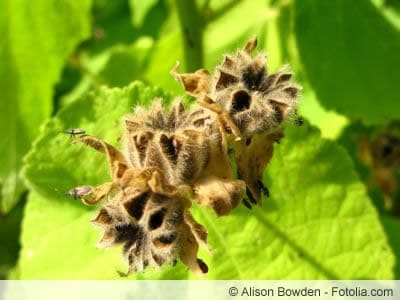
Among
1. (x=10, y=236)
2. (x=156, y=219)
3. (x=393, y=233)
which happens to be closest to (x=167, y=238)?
(x=156, y=219)

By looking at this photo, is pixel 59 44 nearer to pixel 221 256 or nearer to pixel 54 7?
pixel 54 7

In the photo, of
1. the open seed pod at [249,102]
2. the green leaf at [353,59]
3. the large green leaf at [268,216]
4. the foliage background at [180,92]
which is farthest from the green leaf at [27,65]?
the open seed pod at [249,102]

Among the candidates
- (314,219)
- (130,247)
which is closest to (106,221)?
(130,247)

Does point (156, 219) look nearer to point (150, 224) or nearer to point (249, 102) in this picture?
point (150, 224)

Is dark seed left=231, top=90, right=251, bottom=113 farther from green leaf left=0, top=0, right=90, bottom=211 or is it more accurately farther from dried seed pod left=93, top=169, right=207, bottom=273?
green leaf left=0, top=0, right=90, bottom=211

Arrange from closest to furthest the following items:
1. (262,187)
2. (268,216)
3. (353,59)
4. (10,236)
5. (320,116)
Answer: (262,187), (268,216), (353,59), (320,116), (10,236)

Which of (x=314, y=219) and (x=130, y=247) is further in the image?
(x=314, y=219)

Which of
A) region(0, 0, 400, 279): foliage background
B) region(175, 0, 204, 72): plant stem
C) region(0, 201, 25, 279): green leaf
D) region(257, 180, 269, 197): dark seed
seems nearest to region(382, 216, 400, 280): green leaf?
region(0, 0, 400, 279): foliage background
